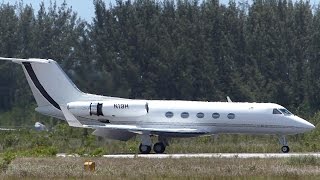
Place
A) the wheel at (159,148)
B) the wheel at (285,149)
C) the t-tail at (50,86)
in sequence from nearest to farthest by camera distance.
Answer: the wheel at (285,149) < the wheel at (159,148) < the t-tail at (50,86)

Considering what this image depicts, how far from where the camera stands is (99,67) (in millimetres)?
42781

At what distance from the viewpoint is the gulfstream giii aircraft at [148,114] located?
131 ft

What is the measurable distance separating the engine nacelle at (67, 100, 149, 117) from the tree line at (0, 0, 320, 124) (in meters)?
4.23

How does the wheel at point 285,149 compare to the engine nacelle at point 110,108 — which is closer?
the wheel at point 285,149

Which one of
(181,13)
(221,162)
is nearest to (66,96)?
(221,162)

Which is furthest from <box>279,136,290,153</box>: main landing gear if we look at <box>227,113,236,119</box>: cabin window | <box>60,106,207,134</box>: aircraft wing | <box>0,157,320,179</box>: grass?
<box>0,157,320,179</box>: grass

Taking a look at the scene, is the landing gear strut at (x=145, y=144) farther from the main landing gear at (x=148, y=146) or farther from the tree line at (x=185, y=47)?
the tree line at (x=185, y=47)

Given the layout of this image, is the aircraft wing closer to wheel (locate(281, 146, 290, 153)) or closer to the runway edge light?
wheel (locate(281, 146, 290, 153))

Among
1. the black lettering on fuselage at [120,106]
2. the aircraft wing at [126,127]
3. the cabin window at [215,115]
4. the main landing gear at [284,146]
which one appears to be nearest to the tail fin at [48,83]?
the aircraft wing at [126,127]

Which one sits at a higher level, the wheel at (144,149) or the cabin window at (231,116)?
→ the cabin window at (231,116)

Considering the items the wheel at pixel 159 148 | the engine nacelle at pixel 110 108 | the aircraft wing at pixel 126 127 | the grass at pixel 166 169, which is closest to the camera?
the grass at pixel 166 169

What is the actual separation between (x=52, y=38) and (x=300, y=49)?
18648 mm

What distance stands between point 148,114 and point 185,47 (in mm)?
21078

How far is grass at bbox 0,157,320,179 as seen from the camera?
26297 millimetres
